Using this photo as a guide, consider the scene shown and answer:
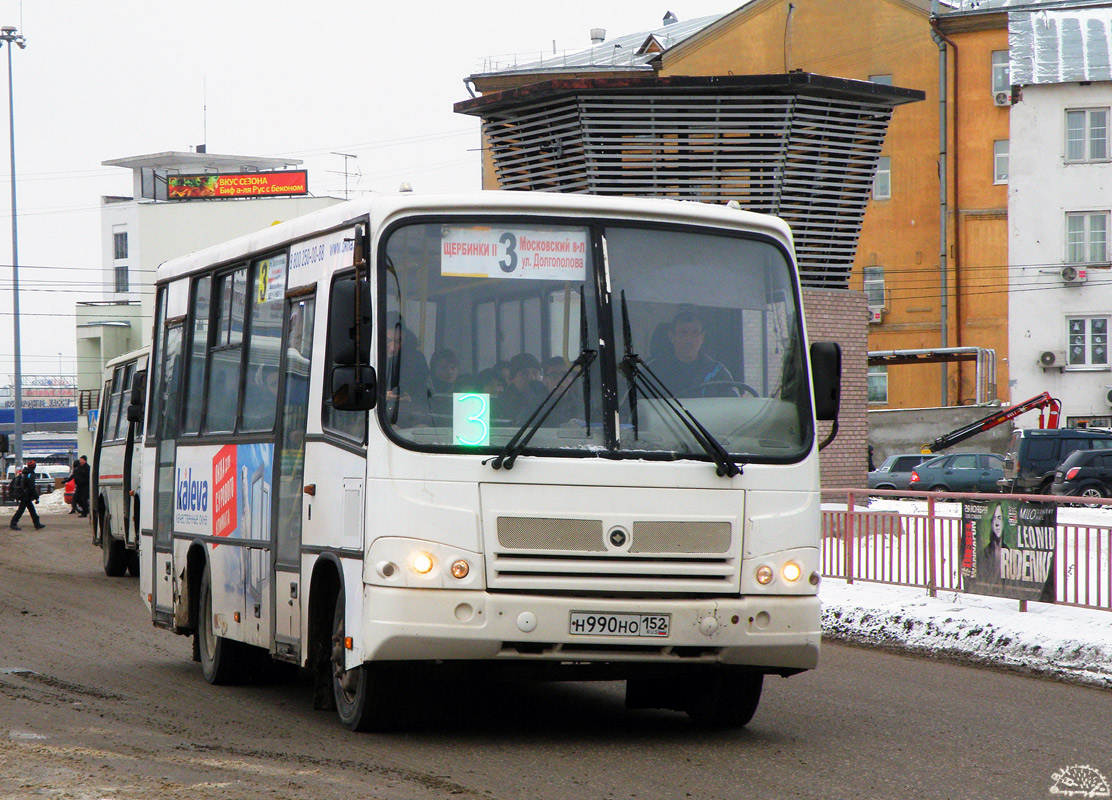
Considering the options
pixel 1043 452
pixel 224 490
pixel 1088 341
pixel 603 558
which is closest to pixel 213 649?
pixel 224 490

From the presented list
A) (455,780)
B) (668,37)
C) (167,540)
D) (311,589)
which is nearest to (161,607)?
(167,540)

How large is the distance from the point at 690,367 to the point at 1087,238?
4951 cm

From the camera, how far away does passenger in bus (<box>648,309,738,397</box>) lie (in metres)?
8.27

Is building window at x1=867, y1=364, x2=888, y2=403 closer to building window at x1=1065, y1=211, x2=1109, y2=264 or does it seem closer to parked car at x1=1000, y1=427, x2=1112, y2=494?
building window at x1=1065, y1=211, x2=1109, y2=264

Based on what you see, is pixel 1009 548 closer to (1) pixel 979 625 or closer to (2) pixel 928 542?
(1) pixel 979 625

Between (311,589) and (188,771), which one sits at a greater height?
(311,589)

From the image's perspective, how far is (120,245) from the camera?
9869 cm

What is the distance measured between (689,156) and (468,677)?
57.9 feet

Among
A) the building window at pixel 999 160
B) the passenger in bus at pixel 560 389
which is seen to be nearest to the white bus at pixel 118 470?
the passenger in bus at pixel 560 389

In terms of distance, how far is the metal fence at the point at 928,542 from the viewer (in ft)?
43.8

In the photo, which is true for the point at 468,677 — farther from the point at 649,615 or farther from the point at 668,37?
the point at 668,37

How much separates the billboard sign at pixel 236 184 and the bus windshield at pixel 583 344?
87.0 metres

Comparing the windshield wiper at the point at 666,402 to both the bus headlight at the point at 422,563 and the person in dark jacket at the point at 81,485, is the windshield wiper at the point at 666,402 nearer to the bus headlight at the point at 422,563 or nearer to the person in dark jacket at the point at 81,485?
the bus headlight at the point at 422,563

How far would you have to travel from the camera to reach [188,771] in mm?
7223
